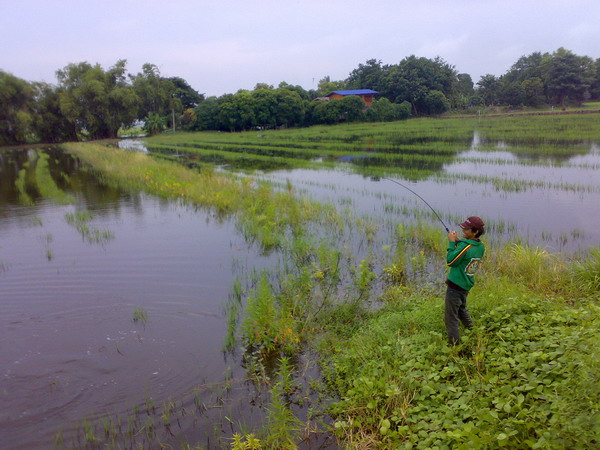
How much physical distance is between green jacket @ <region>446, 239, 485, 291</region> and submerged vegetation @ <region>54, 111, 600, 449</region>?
466 mm

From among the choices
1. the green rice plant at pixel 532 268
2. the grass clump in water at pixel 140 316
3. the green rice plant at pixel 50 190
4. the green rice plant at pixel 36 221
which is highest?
the green rice plant at pixel 50 190

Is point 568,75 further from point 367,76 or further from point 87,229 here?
point 87,229

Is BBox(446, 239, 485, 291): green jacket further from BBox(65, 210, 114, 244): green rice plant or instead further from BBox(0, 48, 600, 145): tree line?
BBox(0, 48, 600, 145): tree line

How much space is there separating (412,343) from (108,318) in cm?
376

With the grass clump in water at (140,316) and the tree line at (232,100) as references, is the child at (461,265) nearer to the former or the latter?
the grass clump in water at (140,316)

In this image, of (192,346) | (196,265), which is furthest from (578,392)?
(196,265)

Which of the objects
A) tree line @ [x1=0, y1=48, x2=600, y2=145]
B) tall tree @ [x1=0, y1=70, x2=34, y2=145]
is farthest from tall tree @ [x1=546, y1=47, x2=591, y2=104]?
tall tree @ [x1=0, y1=70, x2=34, y2=145]

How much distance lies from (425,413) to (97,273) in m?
5.71

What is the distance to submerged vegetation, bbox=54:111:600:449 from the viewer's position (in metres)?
2.52

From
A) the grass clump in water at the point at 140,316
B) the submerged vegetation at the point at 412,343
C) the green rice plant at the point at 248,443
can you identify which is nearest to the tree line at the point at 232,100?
the submerged vegetation at the point at 412,343

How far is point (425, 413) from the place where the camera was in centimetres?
293

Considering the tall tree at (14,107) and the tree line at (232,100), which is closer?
the tall tree at (14,107)

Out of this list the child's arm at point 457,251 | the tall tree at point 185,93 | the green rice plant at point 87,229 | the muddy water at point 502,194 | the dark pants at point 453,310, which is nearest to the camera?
the child's arm at point 457,251

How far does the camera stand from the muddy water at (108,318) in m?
3.73
